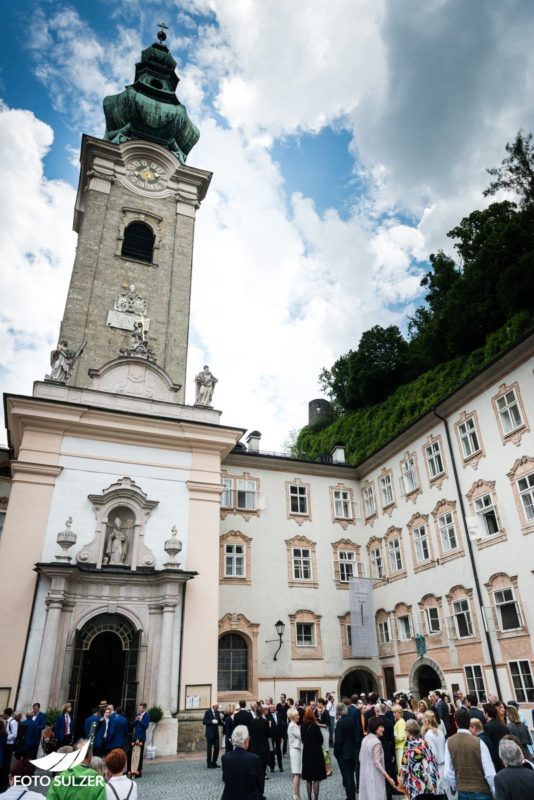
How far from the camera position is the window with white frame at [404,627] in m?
24.2

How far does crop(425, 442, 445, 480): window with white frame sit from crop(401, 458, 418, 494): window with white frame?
1.10 metres

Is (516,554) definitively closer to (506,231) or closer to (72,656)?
(72,656)

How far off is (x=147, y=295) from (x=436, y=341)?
2011 centimetres

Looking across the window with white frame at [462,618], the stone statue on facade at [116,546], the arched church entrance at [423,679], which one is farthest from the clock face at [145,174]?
the arched church entrance at [423,679]

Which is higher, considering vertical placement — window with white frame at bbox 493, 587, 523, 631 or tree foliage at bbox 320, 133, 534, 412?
tree foliage at bbox 320, 133, 534, 412

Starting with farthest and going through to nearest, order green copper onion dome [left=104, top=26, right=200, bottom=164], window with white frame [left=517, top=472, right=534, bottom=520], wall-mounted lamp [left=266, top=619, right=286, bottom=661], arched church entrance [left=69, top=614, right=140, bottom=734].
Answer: green copper onion dome [left=104, top=26, right=200, bottom=164] < wall-mounted lamp [left=266, top=619, right=286, bottom=661] < window with white frame [left=517, top=472, right=534, bottom=520] < arched church entrance [left=69, top=614, right=140, bottom=734]

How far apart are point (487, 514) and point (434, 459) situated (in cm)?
388

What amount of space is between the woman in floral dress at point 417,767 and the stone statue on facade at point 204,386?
18.6m

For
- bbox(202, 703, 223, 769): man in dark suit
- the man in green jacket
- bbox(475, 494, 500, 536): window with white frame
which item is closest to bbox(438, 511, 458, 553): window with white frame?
bbox(475, 494, 500, 536): window with white frame

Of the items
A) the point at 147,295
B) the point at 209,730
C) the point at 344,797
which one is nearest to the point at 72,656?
the point at 209,730

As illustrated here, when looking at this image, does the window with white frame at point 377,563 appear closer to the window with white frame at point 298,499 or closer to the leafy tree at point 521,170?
the window with white frame at point 298,499

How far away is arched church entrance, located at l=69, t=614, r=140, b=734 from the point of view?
18.3 metres

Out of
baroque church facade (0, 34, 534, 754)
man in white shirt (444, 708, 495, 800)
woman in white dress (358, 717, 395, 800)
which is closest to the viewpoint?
man in white shirt (444, 708, 495, 800)

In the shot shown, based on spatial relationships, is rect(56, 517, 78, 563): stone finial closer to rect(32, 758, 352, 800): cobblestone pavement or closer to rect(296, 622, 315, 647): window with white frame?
rect(32, 758, 352, 800): cobblestone pavement
